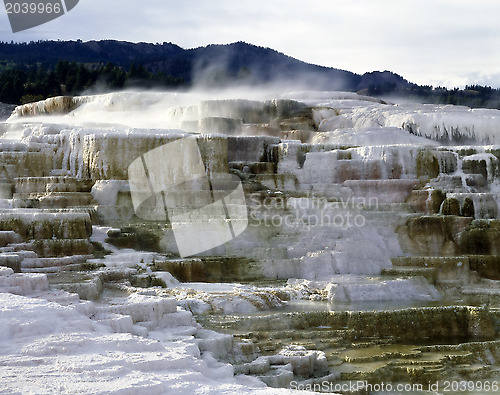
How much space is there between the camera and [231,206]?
12.0 m

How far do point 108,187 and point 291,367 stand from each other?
689 centimetres

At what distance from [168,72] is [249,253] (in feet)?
163

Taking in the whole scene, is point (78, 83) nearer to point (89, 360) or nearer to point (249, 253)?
point (249, 253)

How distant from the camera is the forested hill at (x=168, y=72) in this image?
3128cm

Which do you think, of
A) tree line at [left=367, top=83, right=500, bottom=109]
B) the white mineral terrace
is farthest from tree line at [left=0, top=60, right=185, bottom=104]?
tree line at [left=367, top=83, right=500, bottom=109]

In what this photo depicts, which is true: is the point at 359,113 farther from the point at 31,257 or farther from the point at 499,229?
the point at 31,257

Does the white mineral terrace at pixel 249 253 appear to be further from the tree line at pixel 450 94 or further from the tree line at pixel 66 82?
the tree line at pixel 450 94

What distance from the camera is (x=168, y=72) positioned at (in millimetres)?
58906

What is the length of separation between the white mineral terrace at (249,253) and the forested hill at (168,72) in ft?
40.7

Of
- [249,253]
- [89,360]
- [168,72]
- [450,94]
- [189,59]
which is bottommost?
[249,253]

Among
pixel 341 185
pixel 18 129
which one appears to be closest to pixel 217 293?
pixel 341 185

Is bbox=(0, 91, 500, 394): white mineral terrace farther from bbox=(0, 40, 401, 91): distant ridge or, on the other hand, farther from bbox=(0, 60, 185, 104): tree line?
bbox=(0, 40, 401, 91): distant ridge

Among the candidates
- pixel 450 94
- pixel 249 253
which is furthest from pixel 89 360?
pixel 450 94

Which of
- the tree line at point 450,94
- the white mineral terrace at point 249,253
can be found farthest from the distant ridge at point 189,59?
the white mineral terrace at point 249,253
